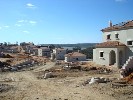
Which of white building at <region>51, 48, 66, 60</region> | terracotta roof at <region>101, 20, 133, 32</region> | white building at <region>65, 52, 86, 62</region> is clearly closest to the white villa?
terracotta roof at <region>101, 20, 133, 32</region>

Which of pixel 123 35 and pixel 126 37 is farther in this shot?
pixel 123 35

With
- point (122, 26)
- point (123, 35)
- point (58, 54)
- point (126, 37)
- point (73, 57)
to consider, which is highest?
point (122, 26)

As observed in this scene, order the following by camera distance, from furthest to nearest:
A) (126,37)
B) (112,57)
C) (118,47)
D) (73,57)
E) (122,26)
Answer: (73,57) < (112,57) < (122,26) < (126,37) < (118,47)

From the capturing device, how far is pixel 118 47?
43969mm

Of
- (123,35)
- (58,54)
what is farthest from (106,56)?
(58,54)

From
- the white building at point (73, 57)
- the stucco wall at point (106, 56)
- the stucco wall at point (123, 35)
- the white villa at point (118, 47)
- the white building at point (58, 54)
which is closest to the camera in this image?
the stucco wall at point (106, 56)

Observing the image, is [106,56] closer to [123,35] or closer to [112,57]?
[112,57]

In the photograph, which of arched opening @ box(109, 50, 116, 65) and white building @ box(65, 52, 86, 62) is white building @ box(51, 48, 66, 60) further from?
arched opening @ box(109, 50, 116, 65)

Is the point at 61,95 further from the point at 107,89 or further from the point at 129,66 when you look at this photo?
the point at 129,66

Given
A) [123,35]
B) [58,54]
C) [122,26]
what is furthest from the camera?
[58,54]

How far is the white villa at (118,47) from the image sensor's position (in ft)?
144

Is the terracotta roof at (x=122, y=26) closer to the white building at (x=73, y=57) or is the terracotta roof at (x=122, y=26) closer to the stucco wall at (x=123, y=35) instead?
the stucco wall at (x=123, y=35)

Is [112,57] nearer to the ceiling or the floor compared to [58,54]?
nearer to the ceiling

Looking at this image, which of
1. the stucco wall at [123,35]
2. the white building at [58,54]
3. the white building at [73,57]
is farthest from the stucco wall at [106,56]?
the white building at [58,54]
